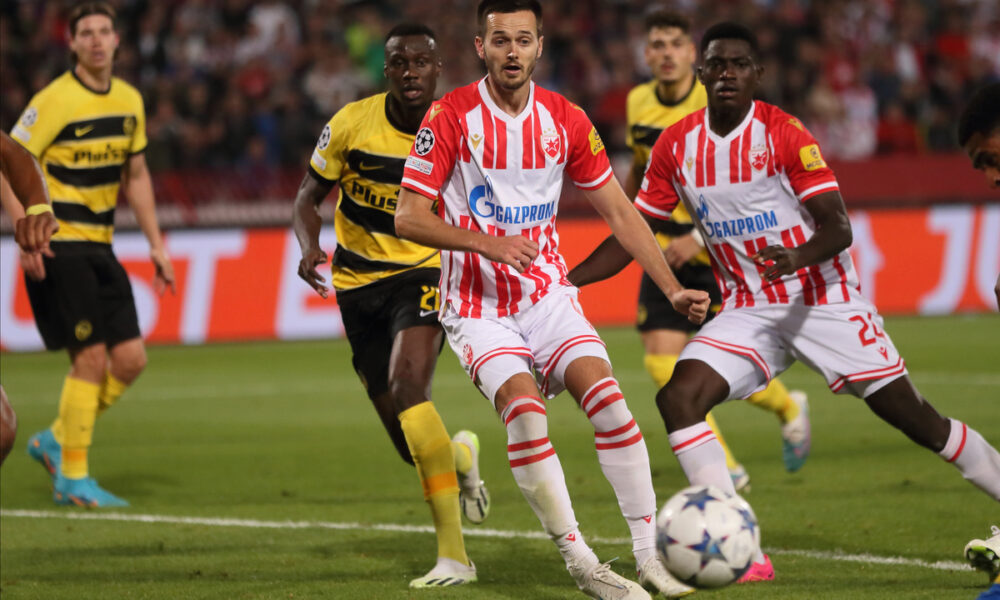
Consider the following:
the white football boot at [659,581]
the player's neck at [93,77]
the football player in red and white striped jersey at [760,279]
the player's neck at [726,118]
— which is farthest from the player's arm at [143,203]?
the white football boot at [659,581]

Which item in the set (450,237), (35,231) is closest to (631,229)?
(450,237)

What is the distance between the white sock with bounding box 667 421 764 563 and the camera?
545 cm

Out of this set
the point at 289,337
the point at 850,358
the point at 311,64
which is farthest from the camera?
the point at 311,64

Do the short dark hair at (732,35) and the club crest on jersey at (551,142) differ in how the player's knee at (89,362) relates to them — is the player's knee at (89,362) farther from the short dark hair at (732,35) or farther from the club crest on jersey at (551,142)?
the short dark hair at (732,35)

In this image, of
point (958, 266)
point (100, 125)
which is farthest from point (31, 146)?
point (958, 266)

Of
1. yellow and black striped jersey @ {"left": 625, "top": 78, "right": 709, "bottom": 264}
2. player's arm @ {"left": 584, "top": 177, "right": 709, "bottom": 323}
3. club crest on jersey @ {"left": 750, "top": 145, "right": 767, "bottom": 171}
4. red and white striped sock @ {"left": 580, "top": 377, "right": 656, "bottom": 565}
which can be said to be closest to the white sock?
red and white striped sock @ {"left": 580, "top": 377, "right": 656, "bottom": 565}

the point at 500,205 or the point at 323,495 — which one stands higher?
the point at 500,205

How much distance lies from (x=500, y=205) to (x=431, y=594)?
1583 mm

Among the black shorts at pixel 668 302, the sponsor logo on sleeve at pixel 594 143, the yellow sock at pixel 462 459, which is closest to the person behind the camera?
the sponsor logo on sleeve at pixel 594 143

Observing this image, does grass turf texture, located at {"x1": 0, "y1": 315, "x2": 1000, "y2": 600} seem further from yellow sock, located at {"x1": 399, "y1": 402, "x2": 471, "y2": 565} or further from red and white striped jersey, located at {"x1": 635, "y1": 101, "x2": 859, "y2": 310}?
red and white striped jersey, located at {"x1": 635, "y1": 101, "x2": 859, "y2": 310}

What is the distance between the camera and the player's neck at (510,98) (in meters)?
5.30

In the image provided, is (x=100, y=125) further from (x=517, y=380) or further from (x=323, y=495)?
(x=517, y=380)

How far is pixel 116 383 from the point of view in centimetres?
833

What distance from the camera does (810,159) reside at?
5656 millimetres
